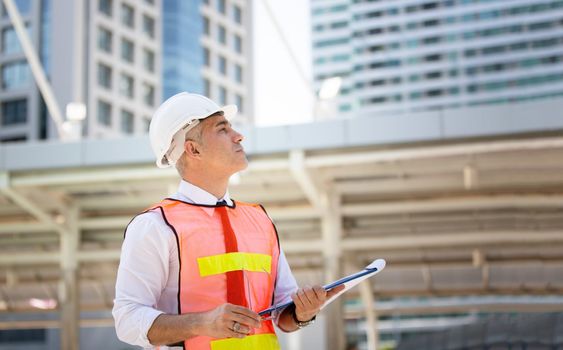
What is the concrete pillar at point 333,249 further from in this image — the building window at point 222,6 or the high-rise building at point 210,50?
the building window at point 222,6

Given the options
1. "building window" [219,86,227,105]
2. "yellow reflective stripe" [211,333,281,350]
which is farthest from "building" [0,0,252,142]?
"yellow reflective stripe" [211,333,281,350]

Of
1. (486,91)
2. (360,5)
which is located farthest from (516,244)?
(486,91)

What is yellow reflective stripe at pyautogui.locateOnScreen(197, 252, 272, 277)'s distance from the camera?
2875 millimetres

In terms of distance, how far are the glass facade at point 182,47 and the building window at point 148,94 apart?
2.94 ft

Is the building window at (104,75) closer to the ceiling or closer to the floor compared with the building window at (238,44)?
closer to the floor

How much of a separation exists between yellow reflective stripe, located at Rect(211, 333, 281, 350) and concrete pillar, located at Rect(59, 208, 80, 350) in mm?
15332

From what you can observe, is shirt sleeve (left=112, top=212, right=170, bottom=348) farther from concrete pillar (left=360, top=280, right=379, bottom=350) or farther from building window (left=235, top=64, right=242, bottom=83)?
building window (left=235, top=64, right=242, bottom=83)

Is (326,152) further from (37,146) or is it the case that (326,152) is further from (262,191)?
(37,146)

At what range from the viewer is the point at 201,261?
2.88 m

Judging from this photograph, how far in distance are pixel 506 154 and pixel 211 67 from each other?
51898 millimetres

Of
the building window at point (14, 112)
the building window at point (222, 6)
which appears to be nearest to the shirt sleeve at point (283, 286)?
the building window at point (14, 112)

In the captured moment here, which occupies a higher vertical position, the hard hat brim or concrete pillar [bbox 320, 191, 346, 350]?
the hard hat brim

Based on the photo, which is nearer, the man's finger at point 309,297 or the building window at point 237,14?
the man's finger at point 309,297

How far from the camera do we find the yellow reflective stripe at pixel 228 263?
288cm
